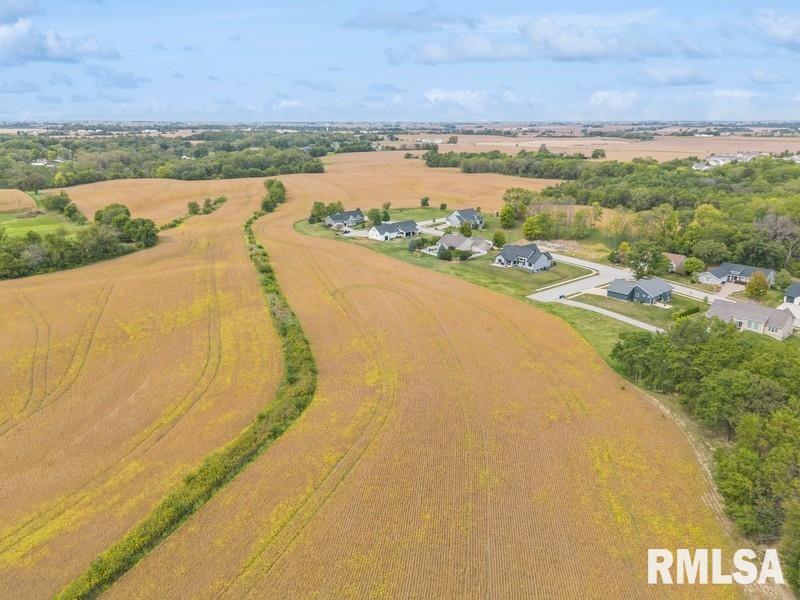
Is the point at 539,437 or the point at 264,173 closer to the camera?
the point at 539,437

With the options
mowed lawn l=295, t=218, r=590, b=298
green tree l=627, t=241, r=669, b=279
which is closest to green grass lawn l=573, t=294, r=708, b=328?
green tree l=627, t=241, r=669, b=279

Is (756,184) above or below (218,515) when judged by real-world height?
above

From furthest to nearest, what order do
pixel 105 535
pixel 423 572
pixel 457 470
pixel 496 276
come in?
pixel 496 276, pixel 457 470, pixel 105 535, pixel 423 572

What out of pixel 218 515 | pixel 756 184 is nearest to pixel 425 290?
pixel 218 515

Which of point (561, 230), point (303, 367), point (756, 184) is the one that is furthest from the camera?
point (756, 184)

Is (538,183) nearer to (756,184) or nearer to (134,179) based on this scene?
(756,184)

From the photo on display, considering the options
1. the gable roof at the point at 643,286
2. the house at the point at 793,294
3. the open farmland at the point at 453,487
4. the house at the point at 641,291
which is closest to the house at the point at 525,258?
the gable roof at the point at 643,286

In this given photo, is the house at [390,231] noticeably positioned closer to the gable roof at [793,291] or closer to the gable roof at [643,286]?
the gable roof at [643,286]

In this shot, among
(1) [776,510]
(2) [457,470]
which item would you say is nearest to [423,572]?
(2) [457,470]
